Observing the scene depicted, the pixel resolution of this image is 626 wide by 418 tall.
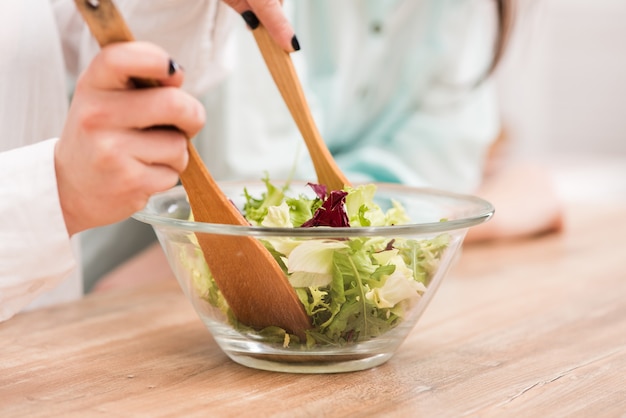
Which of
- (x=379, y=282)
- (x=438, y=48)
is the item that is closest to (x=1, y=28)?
(x=379, y=282)

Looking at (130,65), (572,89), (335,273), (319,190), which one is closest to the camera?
(130,65)

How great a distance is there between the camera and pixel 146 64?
541 mm

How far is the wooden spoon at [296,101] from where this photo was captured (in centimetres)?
80

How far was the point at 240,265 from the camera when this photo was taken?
675 mm

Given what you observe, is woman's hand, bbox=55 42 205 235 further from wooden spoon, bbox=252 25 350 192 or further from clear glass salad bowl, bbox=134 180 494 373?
wooden spoon, bbox=252 25 350 192

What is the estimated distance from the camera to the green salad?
2.13ft

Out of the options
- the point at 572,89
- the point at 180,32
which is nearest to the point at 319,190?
the point at 180,32

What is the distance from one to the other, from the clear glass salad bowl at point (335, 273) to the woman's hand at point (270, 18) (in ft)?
0.49

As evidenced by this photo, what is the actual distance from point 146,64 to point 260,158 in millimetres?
962

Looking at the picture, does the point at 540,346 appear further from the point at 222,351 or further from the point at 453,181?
the point at 453,181

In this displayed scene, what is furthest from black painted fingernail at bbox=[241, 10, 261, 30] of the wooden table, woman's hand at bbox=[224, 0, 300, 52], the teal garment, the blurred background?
the blurred background

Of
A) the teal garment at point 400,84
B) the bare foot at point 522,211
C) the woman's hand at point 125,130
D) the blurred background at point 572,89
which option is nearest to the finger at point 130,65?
the woman's hand at point 125,130

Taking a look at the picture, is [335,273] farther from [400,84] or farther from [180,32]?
[400,84]

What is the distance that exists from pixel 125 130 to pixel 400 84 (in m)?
1.24
